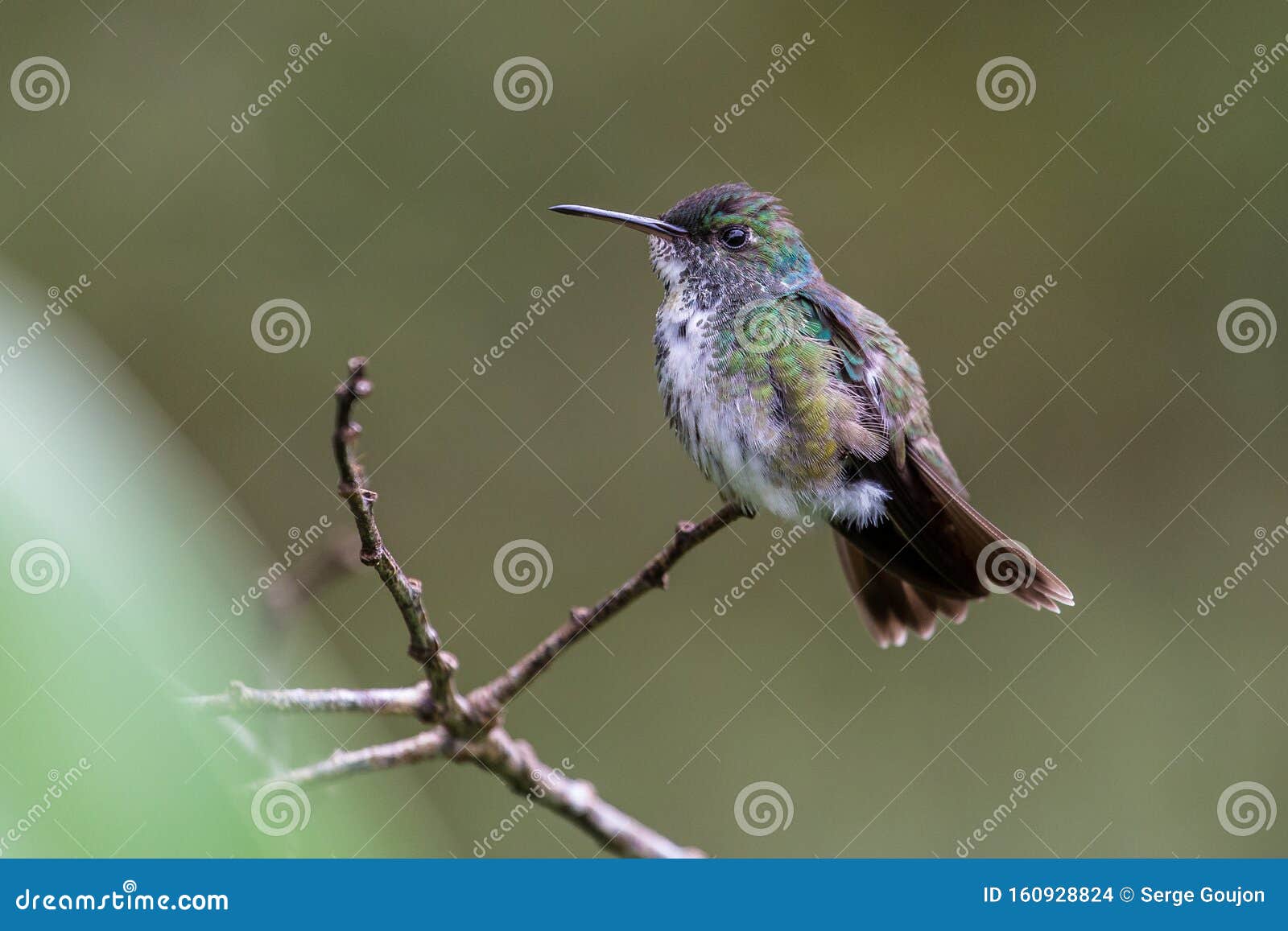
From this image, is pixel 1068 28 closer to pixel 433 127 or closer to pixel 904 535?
pixel 433 127

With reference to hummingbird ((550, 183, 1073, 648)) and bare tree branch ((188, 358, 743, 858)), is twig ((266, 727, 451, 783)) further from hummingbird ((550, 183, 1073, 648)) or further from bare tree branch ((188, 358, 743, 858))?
hummingbird ((550, 183, 1073, 648))

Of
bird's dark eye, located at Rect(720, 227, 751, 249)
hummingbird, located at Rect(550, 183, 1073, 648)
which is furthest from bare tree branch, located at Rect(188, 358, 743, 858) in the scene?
bird's dark eye, located at Rect(720, 227, 751, 249)

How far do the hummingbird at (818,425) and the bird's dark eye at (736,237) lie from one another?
0.03m

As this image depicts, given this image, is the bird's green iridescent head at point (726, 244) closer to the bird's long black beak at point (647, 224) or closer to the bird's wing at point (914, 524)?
the bird's long black beak at point (647, 224)

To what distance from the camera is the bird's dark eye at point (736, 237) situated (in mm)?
3842

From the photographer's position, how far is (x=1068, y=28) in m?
7.21

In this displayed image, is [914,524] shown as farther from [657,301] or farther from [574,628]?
[657,301]

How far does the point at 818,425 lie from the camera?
347 centimetres

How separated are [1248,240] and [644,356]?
356 cm

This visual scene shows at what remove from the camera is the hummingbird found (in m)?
3.47

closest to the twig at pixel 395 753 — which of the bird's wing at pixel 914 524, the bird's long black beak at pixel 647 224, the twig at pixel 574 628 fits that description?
the twig at pixel 574 628

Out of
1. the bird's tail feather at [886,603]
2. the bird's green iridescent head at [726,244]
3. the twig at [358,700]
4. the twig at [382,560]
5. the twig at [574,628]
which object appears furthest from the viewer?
the bird's tail feather at [886,603]

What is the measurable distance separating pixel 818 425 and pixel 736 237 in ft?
2.49

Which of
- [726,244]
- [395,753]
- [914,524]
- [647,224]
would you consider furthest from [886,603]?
[395,753]
